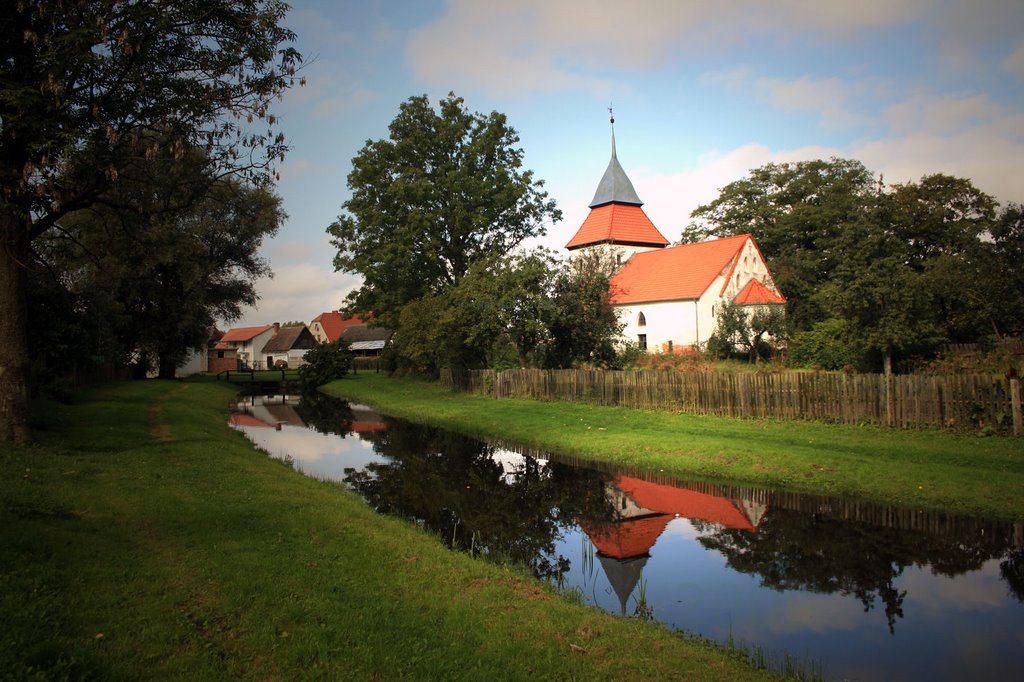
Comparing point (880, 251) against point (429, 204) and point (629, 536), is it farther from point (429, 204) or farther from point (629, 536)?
point (629, 536)

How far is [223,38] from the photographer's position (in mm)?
13648

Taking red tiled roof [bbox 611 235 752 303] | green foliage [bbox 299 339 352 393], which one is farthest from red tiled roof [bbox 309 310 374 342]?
red tiled roof [bbox 611 235 752 303]

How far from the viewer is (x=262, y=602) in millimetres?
6320

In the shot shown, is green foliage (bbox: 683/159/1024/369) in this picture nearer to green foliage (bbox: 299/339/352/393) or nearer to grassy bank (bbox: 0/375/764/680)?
grassy bank (bbox: 0/375/764/680)

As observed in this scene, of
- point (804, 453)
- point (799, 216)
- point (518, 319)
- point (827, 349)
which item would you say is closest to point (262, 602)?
point (804, 453)

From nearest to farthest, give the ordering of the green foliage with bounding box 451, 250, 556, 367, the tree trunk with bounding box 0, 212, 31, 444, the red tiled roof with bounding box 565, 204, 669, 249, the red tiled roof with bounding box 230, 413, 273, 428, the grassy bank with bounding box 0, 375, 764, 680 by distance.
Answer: the grassy bank with bounding box 0, 375, 764, 680 < the tree trunk with bounding box 0, 212, 31, 444 < the red tiled roof with bounding box 230, 413, 273, 428 < the green foliage with bounding box 451, 250, 556, 367 < the red tiled roof with bounding box 565, 204, 669, 249

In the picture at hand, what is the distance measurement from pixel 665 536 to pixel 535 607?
4.45 metres

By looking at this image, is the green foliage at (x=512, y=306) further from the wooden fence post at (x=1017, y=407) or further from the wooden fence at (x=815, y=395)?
the wooden fence post at (x=1017, y=407)

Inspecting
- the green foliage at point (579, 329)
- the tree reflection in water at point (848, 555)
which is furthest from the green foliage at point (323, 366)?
the tree reflection in water at point (848, 555)

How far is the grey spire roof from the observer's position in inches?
2431

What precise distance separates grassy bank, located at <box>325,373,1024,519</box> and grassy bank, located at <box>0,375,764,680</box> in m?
7.36

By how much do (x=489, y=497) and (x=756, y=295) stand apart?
117ft

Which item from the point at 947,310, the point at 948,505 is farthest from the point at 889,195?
the point at 948,505

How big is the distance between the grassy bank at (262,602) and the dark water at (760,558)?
1.20 meters
